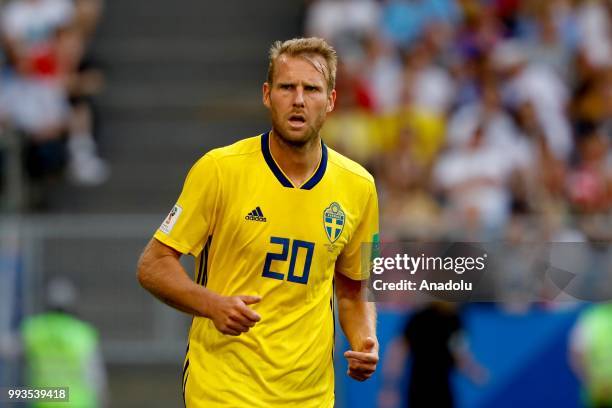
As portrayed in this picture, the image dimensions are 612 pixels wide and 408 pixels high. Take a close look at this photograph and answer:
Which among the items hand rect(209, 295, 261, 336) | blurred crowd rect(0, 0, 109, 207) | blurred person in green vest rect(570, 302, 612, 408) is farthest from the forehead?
blurred crowd rect(0, 0, 109, 207)

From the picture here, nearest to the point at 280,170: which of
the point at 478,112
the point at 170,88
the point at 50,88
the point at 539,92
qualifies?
the point at 478,112

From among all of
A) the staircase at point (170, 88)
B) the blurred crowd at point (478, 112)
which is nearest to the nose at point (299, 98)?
the blurred crowd at point (478, 112)

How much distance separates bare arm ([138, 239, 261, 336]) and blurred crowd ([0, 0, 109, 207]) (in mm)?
9929

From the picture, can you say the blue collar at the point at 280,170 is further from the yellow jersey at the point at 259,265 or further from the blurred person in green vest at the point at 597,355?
the blurred person in green vest at the point at 597,355

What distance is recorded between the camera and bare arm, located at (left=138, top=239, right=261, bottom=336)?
18.7 ft

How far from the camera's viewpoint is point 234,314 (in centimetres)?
570

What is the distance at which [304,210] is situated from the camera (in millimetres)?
6285

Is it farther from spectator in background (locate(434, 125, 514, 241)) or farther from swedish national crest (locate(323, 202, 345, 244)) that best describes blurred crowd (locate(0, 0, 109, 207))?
swedish national crest (locate(323, 202, 345, 244))

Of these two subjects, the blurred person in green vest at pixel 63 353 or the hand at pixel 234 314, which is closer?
the hand at pixel 234 314

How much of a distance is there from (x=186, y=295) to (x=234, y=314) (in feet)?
1.12

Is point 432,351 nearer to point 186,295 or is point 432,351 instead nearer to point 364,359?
point 364,359

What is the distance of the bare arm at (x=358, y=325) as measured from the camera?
6156 millimetres

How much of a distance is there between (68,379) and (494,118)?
213 inches

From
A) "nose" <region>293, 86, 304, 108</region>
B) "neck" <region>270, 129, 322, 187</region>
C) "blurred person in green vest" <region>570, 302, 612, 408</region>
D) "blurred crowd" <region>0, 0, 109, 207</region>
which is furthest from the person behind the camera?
"blurred crowd" <region>0, 0, 109, 207</region>
